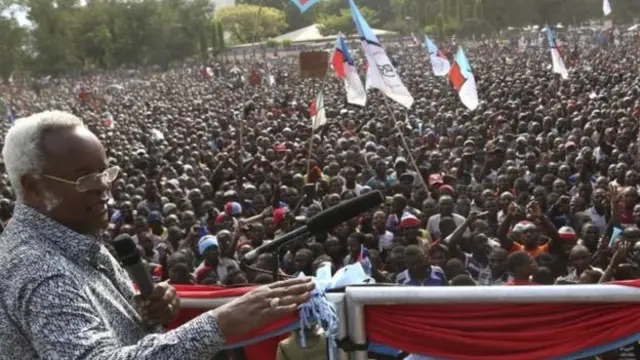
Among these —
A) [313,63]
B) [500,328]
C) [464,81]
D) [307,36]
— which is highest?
[500,328]

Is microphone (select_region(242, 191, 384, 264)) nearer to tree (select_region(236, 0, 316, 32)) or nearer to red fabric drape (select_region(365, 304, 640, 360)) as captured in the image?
red fabric drape (select_region(365, 304, 640, 360))

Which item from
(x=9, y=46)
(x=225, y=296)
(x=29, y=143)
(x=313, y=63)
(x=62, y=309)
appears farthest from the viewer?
(x=9, y=46)

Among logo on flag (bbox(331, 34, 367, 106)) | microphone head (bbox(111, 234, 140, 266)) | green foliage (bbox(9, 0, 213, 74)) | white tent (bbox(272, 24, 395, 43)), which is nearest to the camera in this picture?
microphone head (bbox(111, 234, 140, 266))

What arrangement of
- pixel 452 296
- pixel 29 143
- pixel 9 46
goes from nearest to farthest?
pixel 29 143 → pixel 452 296 → pixel 9 46

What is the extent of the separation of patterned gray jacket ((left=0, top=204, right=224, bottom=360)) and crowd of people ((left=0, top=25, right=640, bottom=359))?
1.56 feet

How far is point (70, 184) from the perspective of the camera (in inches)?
71.6

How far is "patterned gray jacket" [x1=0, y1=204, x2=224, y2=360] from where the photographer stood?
166 centimetres

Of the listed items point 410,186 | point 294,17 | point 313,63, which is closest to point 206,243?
point 410,186

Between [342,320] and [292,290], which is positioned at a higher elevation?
[292,290]

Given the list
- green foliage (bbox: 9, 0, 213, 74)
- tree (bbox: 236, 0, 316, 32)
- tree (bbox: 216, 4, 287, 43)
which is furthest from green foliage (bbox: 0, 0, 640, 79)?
tree (bbox: 236, 0, 316, 32)

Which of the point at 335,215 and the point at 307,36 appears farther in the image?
the point at 307,36

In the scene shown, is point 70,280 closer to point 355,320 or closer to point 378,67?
point 355,320

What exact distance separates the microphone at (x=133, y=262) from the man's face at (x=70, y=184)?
0.28ft

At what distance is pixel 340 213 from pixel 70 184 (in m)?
0.59
